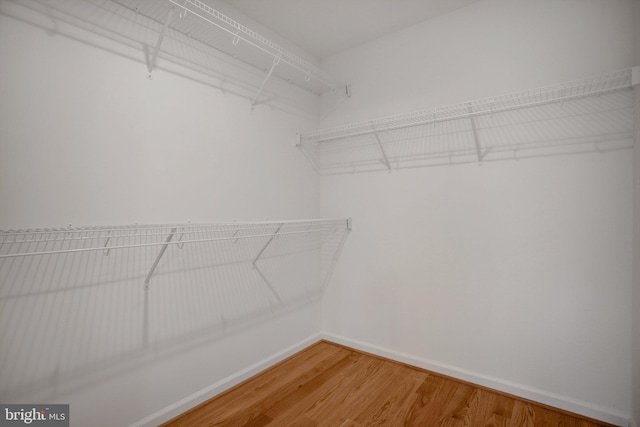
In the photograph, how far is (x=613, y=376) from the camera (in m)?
1.63

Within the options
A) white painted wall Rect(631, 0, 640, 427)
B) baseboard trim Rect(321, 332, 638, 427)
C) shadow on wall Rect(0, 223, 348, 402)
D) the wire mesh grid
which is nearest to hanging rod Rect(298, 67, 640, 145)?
white painted wall Rect(631, 0, 640, 427)

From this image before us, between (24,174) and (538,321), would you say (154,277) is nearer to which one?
(24,174)

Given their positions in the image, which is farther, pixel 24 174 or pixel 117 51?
pixel 117 51

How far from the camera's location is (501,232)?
6.40 ft

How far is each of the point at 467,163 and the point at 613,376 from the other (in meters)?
Answer: 1.39

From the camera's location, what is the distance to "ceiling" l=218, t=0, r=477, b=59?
2055 millimetres

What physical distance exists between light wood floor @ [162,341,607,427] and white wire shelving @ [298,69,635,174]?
148cm

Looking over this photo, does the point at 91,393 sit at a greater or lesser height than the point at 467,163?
lesser

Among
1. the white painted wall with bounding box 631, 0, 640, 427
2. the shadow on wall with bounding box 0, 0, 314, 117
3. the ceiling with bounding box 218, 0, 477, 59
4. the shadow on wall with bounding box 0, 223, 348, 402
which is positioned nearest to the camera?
the shadow on wall with bounding box 0, 223, 348, 402

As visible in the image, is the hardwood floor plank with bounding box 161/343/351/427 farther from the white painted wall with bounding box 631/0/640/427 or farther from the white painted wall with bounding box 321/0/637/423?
the white painted wall with bounding box 631/0/640/427

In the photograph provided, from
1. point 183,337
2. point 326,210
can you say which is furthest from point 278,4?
point 183,337

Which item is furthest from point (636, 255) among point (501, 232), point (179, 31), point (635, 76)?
point (179, 31)

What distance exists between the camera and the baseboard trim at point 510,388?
1632mm

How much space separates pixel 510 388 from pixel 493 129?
1.61 meters
